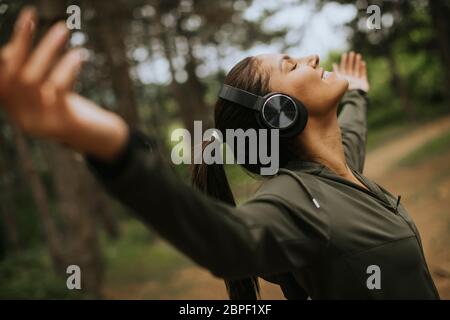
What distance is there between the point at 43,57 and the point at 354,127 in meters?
2.71

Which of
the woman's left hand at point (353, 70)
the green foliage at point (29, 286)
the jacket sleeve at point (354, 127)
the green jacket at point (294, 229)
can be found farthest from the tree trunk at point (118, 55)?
the green jacket at point (294, 229)

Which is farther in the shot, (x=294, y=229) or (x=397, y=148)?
(x=397, y=148)

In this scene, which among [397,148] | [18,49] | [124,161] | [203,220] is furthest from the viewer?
[397,148]

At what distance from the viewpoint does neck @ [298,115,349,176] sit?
2424 millimetres

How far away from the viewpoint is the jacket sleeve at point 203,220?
1319mm

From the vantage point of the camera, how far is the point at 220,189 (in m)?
2.50

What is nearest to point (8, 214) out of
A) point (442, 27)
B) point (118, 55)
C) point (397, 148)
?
point (118, 55)

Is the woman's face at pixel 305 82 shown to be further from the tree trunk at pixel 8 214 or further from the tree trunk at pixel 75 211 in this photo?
the tree trunk at pixel 8 214

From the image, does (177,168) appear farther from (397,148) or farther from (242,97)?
(397,148)

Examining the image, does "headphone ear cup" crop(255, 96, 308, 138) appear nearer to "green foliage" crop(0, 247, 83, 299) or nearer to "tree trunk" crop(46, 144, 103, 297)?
"green foliage" crop(0, 247, 83, 299)

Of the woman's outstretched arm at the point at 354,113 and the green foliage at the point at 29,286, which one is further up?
the woman's outstretched arm at the point at 354,113

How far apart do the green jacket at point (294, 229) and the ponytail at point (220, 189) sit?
133 millimetres

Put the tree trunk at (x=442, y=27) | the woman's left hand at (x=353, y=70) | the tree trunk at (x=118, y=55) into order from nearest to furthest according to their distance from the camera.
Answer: the woman's left hand at (x=353, y=70) → the tree trunk at (x=442, y=27) → the tree trunk at (x=118, y=55)

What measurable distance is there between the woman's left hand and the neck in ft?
5.21
